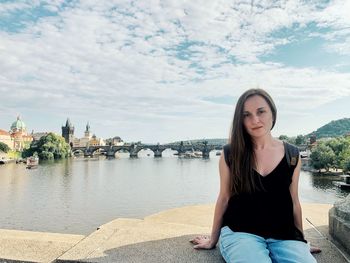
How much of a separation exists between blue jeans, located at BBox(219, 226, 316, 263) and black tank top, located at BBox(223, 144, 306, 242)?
2.0 inches

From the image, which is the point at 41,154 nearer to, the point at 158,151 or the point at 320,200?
the point at 158,151

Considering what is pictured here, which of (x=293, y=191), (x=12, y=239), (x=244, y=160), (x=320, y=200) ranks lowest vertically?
(x=320, y=200)

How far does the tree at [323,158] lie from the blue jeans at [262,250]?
41.3 metres

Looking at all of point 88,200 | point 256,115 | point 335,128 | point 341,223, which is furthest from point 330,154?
point 335,128

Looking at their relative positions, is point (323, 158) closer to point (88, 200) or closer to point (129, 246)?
point (88, 200)

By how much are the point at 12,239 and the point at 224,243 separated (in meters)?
1.74

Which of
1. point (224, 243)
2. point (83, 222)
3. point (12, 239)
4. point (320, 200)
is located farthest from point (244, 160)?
point (320, 200)

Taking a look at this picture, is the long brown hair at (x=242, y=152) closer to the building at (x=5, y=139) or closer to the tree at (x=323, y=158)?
the tree at (x=323, y=158)

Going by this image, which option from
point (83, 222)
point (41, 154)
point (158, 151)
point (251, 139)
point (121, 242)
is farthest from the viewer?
point (158, 151)

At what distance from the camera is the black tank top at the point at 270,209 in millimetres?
2244

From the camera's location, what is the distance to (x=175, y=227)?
10.6 feet

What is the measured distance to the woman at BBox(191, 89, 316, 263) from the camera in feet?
7.06

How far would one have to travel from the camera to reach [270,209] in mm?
2264

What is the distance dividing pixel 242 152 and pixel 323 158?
4154 centimetres
